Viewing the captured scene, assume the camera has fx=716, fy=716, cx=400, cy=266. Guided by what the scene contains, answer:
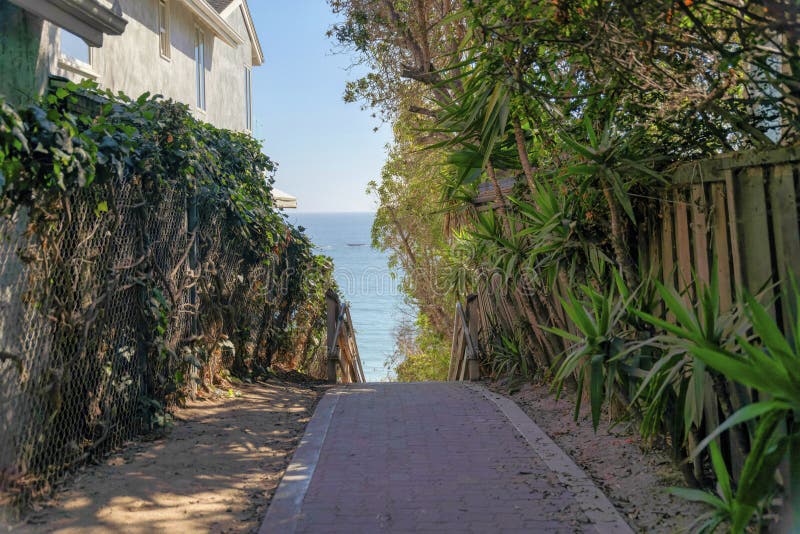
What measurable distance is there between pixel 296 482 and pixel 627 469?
2.54m

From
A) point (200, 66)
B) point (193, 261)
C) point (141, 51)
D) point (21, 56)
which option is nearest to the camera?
point (21, 56)

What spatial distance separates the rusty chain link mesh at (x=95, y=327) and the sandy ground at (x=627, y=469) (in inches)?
148

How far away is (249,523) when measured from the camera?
15.5 feet

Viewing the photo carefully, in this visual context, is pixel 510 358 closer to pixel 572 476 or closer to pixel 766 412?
pixel 572 476

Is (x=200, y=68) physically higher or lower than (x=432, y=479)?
higher

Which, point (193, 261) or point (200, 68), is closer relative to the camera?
point (193, 261)

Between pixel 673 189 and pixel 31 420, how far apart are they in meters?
4.66

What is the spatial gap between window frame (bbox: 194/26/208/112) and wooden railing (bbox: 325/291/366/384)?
21.0 feet

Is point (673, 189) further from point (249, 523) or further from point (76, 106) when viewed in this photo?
point (76, 106)

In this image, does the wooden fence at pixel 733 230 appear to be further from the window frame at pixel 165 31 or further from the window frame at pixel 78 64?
the window frame at pixel 165 31

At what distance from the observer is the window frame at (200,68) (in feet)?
53.6

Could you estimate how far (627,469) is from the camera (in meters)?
5.49

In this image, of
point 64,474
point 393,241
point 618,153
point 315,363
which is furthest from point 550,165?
point 393,241

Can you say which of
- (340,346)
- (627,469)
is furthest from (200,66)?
(627,469)
